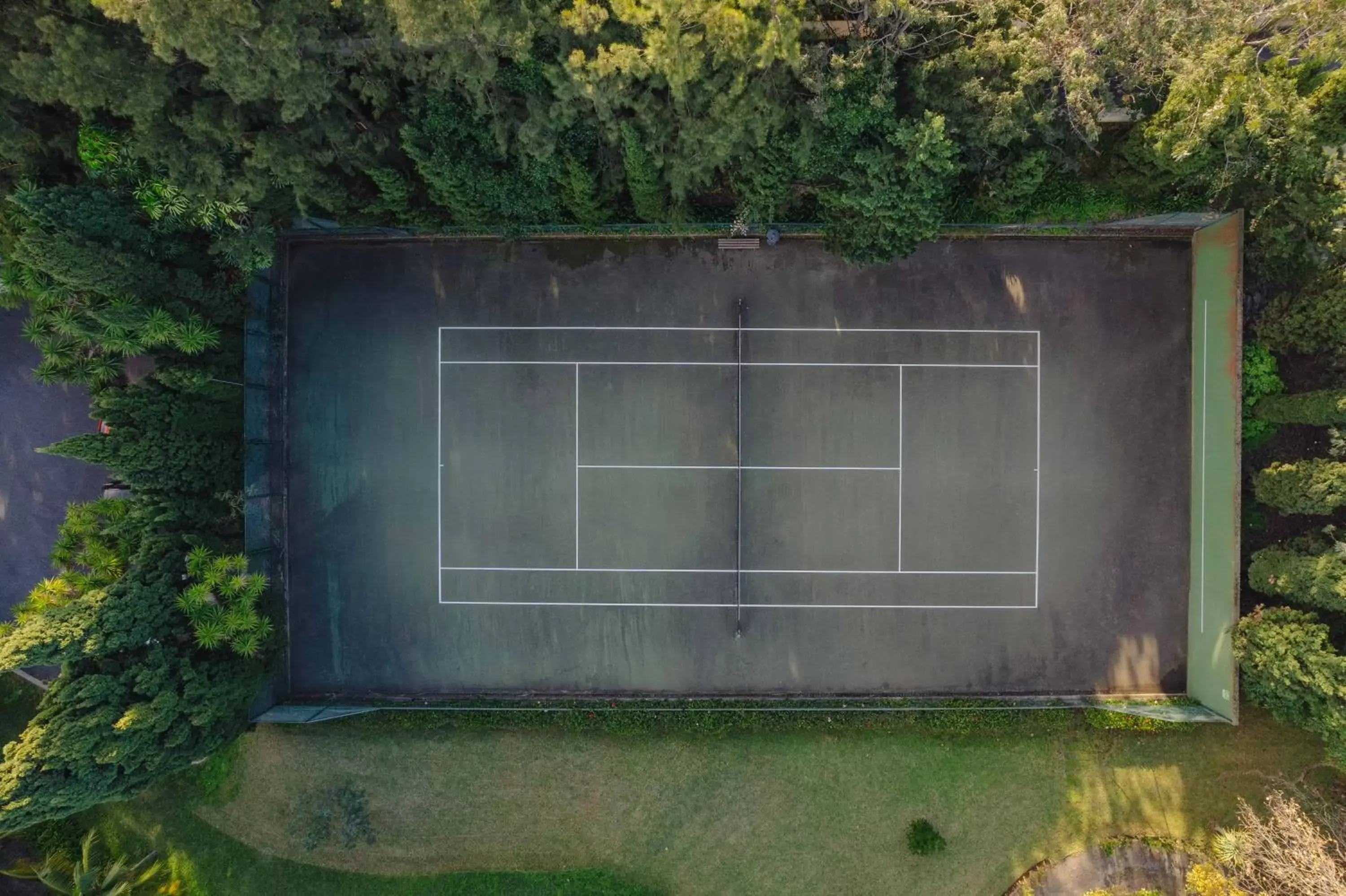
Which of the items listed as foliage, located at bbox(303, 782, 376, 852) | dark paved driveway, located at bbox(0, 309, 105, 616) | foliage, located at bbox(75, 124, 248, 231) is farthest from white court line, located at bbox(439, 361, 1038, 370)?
dark paved driveway, located at bbox(0, 309, 105, 616)

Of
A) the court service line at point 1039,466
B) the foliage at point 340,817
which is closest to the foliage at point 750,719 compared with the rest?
the foliage at point 340,817

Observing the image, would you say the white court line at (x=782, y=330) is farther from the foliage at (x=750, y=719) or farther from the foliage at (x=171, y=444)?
the foliage at (x=750, y=719)

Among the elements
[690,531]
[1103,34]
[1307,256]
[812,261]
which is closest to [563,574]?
[690,531]

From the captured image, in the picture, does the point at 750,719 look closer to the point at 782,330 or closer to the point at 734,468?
the point at 734,468

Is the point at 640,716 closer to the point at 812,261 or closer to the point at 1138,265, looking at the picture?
the point at 812,261

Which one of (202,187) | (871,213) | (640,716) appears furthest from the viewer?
(640,716)

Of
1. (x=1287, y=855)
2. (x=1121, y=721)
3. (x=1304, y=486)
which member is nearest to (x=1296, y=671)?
(x=1121, y=721)
